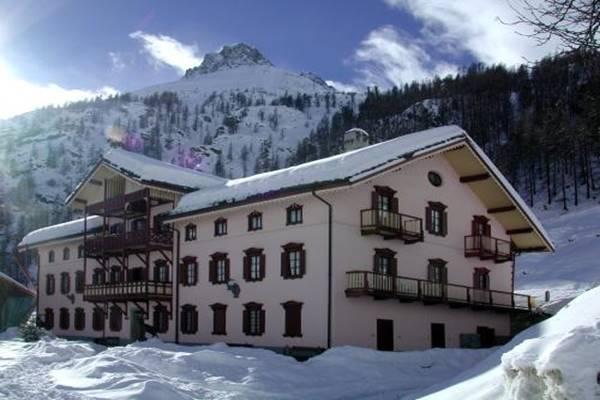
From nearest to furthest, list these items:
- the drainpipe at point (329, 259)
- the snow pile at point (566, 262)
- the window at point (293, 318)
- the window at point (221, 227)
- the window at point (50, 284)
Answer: the drainpipe at point (329, 259) → the window at point (293, 318) → the window at point (221, 227) → the snow pile at point (566, 262) → the window at point (50, 284)

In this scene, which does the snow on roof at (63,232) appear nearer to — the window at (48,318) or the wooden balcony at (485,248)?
the window at (48,318)

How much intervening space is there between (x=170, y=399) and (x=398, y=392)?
6461mm

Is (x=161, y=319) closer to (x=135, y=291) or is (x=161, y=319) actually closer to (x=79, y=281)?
(x=135, y=291)

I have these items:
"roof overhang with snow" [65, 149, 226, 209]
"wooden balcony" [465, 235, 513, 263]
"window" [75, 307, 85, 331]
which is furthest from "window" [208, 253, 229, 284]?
"window" [75, 307, 85, 331]

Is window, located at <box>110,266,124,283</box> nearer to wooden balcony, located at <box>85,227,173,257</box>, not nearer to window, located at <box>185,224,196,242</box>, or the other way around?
wooden balcony, located at <box>85,227,173,257</box>

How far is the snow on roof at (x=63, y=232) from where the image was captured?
146 ft

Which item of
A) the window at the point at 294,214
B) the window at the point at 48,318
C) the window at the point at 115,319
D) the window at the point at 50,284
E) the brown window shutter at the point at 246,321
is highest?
the window at the point at 294,214

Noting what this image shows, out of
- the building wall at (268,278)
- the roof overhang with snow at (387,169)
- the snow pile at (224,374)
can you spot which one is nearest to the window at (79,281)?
the building wall at (268,278)

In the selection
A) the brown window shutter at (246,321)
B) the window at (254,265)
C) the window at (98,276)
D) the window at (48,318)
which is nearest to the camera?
the window at (254,265)

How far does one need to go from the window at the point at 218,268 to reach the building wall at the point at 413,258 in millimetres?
6977

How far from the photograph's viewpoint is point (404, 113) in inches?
5610

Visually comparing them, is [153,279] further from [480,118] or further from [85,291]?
[480,118]

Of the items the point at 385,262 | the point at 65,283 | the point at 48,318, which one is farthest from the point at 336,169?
the point at 48,318

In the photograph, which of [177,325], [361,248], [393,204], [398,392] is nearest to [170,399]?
[398,392]
